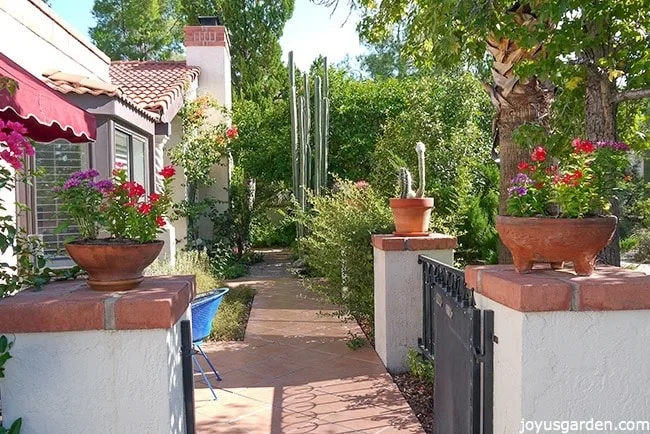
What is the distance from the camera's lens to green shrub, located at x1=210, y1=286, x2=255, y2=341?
21.8ft

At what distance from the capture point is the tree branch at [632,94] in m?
3.77

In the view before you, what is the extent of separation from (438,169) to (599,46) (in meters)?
6.01

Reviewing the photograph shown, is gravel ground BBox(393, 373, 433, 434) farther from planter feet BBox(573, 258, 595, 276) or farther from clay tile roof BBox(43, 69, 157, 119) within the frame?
clay tile roof BBox(43, 69, 157, 119)

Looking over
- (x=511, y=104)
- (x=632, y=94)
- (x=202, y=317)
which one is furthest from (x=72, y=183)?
(x=511, y=104)

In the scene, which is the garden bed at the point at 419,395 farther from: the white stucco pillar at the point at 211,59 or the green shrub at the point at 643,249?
the green shrub at the point at 643,249

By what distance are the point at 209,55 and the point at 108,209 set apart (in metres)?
12.3

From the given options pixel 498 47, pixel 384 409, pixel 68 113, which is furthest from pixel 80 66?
pixel 384 409

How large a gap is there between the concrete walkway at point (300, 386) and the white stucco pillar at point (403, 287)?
0.30 m

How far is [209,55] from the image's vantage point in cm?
1398

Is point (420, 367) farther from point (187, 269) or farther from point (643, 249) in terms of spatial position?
point (643, 249)

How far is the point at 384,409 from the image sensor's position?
4.32m

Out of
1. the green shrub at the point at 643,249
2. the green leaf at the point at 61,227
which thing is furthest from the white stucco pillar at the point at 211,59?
the green leaf at the point at 61,227

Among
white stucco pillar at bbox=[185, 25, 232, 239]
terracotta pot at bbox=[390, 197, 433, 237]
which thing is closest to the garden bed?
terracotta pot at bbox=[390, 197, 433, 237]

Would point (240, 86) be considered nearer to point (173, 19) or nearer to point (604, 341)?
point (173, 19)
